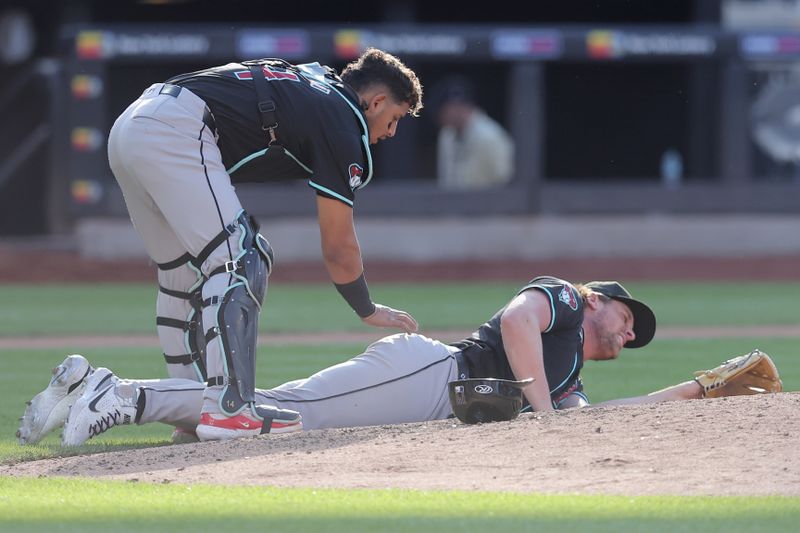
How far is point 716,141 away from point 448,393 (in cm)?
1333

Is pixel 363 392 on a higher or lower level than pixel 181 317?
lower

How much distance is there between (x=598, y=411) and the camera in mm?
5398

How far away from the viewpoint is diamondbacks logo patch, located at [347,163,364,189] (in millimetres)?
5320

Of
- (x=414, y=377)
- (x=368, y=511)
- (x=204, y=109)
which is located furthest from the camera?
(x=414, y=377)

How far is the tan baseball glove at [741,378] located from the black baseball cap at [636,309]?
32 centimetres

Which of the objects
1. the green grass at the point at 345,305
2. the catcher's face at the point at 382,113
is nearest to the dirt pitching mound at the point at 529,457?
the catcher's face at the point at 382,113

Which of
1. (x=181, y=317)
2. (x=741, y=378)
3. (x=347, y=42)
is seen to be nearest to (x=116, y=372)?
(x=181, y=317)

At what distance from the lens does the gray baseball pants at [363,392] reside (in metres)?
5.48

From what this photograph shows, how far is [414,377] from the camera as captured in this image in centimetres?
566

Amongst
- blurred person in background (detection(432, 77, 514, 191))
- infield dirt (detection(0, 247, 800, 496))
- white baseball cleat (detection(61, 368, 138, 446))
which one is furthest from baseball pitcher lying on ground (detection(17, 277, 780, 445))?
→ blurred person in background (detection(432, 77, 514, 191))

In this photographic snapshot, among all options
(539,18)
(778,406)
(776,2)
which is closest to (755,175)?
(776,2)

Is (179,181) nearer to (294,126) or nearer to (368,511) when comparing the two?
(294,126)

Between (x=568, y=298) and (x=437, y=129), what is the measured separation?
46.6 ft

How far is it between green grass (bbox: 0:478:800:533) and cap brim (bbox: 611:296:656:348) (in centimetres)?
193
